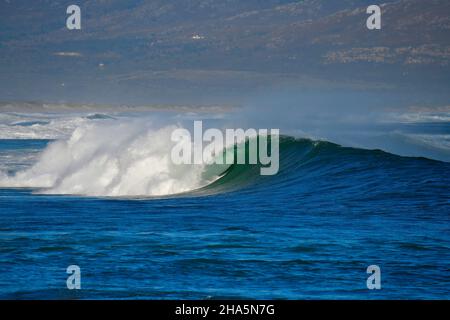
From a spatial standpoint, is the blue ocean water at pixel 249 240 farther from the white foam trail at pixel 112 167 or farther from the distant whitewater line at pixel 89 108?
the distant whitewater line at pixel 89 108

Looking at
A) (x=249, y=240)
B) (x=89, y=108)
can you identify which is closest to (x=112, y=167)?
(x=249, y=240)

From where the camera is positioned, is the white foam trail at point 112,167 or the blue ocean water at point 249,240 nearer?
the blue ocean water at point 249,240

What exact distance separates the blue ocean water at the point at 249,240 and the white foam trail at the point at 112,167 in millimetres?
2116

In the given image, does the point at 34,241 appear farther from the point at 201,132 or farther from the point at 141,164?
the point at 201,132

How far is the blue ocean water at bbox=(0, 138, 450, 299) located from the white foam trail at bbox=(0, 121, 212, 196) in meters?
2.12

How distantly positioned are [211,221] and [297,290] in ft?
15.3

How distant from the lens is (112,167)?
21438mm

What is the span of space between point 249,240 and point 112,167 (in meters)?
11.1

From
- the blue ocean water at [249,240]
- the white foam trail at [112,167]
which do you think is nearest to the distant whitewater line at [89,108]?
the white foam trail at [112,167]

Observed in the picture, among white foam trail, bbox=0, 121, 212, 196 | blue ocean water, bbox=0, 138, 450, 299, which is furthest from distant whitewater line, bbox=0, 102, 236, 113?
blue ocean water, bbox=0, 138, 450, 299

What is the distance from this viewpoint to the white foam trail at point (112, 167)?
20047 mm

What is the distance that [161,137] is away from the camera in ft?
74.8

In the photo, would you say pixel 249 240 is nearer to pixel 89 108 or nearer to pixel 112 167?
pixel 112 167
